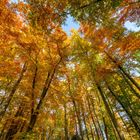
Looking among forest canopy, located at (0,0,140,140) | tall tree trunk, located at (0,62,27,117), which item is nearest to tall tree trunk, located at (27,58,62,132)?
forest canopy, located at (0,0,140,140)

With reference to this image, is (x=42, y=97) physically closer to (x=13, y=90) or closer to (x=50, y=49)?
(x=13, y=90)

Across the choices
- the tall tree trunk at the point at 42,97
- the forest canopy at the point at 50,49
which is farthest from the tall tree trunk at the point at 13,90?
the tall tree trunk at the point at 42,97

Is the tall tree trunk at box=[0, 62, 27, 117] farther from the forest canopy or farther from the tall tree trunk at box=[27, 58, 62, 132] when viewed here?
the tall tree trunk at box=[27, 58, 62, 132]

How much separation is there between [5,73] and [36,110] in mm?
2903

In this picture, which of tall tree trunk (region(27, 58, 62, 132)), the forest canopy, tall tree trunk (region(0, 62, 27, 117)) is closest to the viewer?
the forest canopy

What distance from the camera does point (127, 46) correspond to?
10.2m

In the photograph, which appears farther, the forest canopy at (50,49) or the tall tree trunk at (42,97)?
the tall tree trunk at (42,97)

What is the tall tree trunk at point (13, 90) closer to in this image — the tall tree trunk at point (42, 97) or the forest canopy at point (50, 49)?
the forest canopy at point (50, 49)

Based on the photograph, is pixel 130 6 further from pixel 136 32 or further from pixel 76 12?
pixel 76 12

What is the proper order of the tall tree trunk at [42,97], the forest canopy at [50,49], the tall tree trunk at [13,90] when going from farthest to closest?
the tall tree trunk at [13,90], the tall tree trunk at [42,97], the forest canopy at [50,49]

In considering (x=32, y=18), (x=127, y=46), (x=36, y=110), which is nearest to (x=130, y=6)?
(x=127, y=46)

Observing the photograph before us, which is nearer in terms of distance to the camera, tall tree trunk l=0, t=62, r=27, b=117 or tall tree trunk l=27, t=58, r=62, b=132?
tall tree trunk l=27, t=58, r=62, b=132

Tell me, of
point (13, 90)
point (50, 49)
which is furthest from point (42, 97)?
point (50, 49)

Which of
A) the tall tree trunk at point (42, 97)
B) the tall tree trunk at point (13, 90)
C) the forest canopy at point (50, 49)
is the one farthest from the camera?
the tall tree trunk at point (13, 90)
